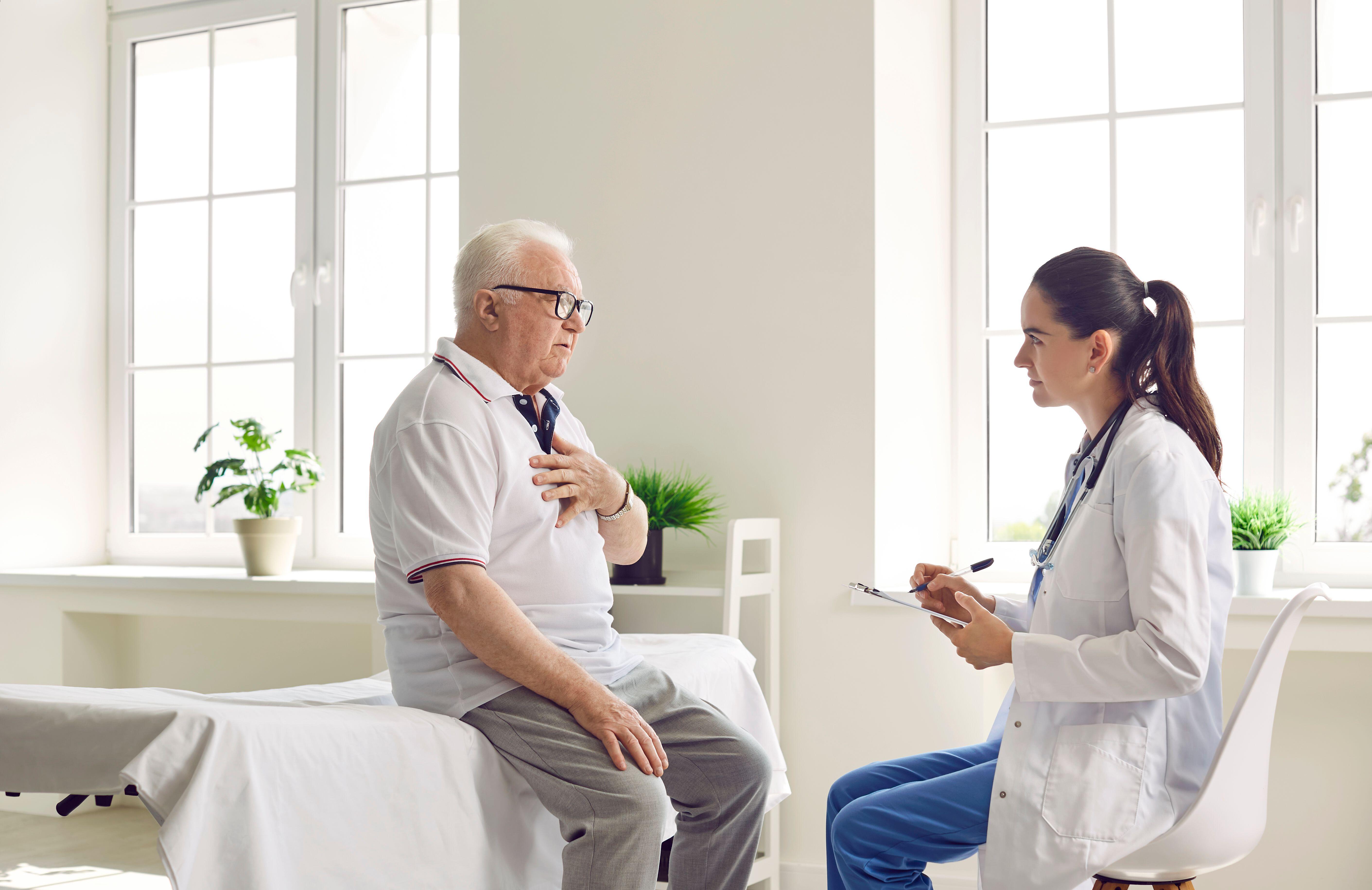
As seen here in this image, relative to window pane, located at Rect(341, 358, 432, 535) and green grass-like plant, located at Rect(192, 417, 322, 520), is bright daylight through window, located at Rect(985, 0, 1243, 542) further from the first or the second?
green grass-like plant, located at Rect(192, 417, 322, 520)

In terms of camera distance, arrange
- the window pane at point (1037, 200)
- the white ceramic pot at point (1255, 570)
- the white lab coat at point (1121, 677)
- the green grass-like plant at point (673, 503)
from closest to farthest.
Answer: the white lab coat at point (1121, 677), the white ceramic pot at point (1255, 570), the green grass-like plant at point (673, 503), the window pane at point (1037, 200)

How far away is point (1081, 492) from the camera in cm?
158

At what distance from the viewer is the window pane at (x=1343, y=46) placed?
9.07 ft

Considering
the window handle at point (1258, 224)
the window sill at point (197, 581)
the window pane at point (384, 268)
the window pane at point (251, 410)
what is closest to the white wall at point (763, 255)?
the window pane at point (384, 268)

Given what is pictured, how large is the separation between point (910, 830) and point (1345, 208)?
209 cm

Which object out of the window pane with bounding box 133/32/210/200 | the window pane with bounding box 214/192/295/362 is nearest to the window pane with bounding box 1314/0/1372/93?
the window pane with bounding box 214/192/295/362

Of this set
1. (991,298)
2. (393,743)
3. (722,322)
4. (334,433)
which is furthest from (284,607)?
(991,298)

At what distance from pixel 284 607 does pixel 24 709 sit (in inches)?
73.9

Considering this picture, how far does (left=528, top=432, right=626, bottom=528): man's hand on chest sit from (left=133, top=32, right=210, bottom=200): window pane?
2.78 meters

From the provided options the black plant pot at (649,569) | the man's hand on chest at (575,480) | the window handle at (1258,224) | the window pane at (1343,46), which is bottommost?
the black plant pot at (649,569)

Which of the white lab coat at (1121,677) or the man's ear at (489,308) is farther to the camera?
the man's ear at (489,308)

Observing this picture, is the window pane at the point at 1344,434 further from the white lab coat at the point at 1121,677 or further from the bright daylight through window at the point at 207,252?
the bright daylight through window at the point at 207,252

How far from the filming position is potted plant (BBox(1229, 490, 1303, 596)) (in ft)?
8.11

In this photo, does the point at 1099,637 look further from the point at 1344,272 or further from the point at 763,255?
the point at 1344,272
